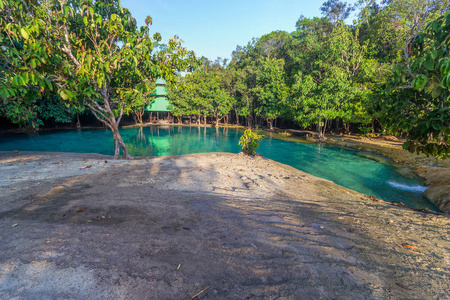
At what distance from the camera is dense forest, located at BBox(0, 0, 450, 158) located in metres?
5.24

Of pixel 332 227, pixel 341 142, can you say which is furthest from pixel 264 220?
pixel 341 142

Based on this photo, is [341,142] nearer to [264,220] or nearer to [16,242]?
[264,220]

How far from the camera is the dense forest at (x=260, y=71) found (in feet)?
17.2

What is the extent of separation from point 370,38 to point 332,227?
28.8m

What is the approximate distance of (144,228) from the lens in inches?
114

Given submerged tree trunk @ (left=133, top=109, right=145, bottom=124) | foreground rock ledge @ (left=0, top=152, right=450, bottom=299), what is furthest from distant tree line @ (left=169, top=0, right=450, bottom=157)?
submerged tree trunk @ (left=133, top=109, right=145, bottom=124)

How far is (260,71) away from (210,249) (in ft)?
107

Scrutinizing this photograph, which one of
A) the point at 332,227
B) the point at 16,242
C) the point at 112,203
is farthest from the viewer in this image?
the point at 112,203

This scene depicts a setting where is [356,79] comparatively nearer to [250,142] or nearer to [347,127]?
[347,127]

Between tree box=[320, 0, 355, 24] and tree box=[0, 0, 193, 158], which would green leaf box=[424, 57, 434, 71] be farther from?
tree box=[320, 0, 355, 24]

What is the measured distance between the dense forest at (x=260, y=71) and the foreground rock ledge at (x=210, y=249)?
2312mm

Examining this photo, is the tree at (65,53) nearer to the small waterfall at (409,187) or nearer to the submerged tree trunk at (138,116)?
the small waterfall at (409,187)

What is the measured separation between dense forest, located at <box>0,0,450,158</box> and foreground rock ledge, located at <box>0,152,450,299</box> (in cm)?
231

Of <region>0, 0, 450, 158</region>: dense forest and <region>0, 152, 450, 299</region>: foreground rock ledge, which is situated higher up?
<region>0, 0, 450, 158</region>: dense forest
